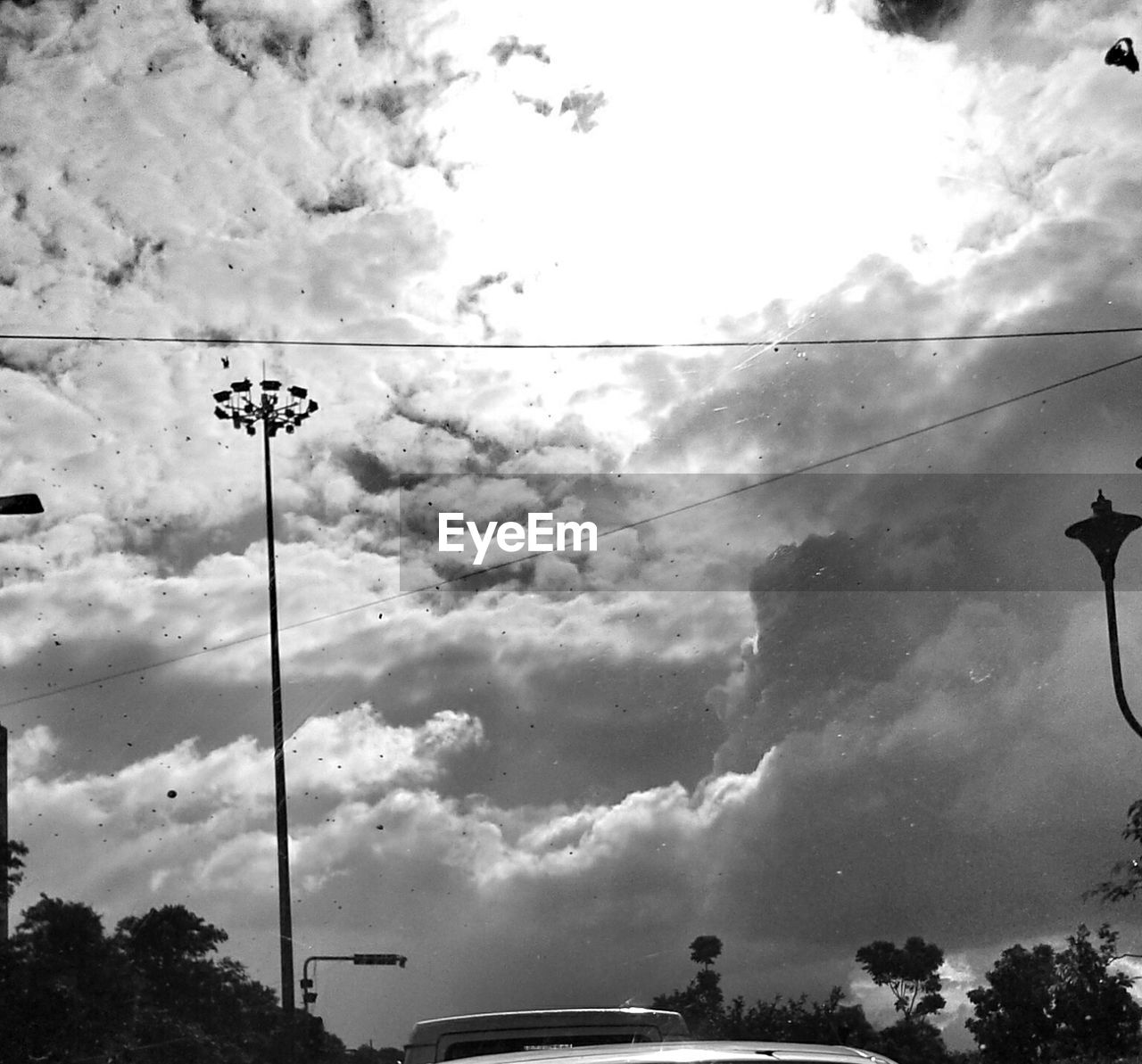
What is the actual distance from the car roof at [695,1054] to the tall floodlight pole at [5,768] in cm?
1127

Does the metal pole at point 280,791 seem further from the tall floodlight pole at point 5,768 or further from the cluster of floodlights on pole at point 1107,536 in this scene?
the cluster of floodlights on pole at point 1107,536

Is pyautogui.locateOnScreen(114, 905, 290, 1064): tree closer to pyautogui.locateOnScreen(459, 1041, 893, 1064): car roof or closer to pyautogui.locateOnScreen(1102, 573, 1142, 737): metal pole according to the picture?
pyautogui.locateOnScreen(1102, 573, 1142, 737): metal pole

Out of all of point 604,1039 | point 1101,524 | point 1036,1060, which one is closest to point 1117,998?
point 1036,1060

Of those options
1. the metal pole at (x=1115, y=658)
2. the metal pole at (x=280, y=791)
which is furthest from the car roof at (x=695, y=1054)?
the metal pole at (x=280, y=791)

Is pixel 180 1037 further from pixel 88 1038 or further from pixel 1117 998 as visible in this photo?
pixel 1117 998

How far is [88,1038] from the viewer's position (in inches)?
990

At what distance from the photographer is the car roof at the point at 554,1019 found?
622 cm

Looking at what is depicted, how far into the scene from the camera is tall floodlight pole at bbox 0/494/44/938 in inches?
528

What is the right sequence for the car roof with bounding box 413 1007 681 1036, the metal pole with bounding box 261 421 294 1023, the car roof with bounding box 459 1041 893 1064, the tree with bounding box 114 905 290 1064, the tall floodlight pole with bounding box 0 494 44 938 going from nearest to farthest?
the car roof with bounding box 459 1041 893 1064 → the car roof with bounding box 413 1007 681 1036 → the tall floodlight pole with bounding box 0 494 44 938 → the metal pole with bounding box 261 421 294 1023 → the tree with bounding box 114 905 290 1064

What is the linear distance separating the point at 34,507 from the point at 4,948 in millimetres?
13680

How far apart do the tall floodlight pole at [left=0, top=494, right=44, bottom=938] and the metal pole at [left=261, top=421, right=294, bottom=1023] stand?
4.64 meters

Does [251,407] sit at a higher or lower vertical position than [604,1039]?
higher

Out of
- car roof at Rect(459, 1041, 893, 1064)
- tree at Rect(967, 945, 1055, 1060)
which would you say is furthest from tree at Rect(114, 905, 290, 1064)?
car roof at Rect(459, 1041, 893, 1064)

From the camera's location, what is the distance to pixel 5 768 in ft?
95.6
